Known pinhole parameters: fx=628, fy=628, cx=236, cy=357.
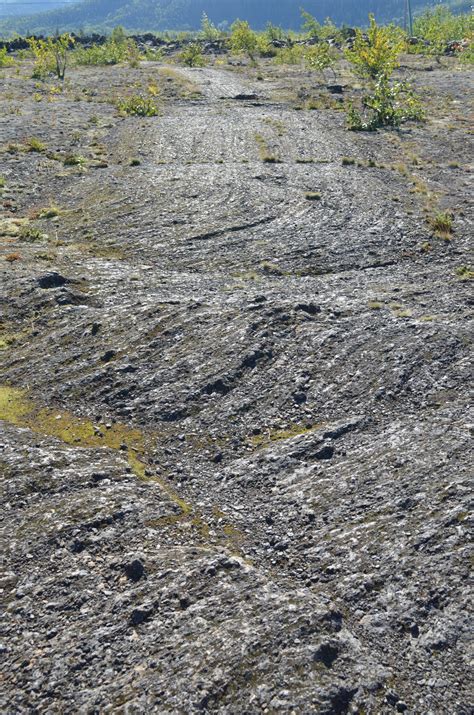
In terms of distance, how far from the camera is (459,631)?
12.4 metres

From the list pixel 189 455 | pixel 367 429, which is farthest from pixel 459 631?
pixel 189 455

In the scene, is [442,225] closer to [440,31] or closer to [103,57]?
[103,57]

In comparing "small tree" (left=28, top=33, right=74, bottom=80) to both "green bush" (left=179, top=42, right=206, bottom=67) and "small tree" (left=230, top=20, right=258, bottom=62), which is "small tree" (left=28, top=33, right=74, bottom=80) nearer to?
"green bush" (left=179, top=42, right=206, bottom=67)

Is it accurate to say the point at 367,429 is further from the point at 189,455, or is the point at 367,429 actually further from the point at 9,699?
the point at 9,699

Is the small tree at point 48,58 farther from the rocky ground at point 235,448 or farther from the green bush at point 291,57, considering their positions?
the rocky ground at point 235,448

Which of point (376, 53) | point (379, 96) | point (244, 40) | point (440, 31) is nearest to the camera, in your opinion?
point (379, 96)

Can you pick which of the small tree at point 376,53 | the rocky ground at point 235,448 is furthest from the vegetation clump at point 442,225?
the small tree at point 376,53

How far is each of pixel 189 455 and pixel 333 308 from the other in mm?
9233

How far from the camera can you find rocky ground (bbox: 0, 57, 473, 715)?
39.9 ft

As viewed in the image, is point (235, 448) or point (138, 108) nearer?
point (235, 448)

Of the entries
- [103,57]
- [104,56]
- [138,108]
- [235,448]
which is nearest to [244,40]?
[104,56]

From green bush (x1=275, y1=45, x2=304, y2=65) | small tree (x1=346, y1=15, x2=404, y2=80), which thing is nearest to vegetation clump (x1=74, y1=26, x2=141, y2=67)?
green bush (x1=275, y1=45, x2=304, y2=65)

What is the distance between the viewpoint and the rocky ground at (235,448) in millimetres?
12148

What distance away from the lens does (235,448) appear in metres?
18.0
